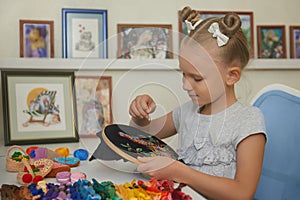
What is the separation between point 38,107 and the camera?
153 cm

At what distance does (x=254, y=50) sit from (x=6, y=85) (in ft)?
3.35

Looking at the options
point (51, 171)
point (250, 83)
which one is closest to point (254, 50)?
point (250, 83)

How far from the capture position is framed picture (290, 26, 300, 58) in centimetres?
175

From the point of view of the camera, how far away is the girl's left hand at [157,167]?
2.51 feet

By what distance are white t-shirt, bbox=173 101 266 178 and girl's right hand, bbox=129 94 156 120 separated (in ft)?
0.44

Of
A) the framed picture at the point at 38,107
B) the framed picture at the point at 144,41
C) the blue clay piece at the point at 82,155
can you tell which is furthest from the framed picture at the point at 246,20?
the blue clay piece at the point at 82,155

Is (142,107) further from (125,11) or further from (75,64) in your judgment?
(125,11)

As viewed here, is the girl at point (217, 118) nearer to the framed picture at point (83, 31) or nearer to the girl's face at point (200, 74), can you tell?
the girl's face at point (200, 74)

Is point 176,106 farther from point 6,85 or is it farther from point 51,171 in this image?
point 6,85

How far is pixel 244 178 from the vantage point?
882 millimetres

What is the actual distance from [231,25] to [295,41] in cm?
92

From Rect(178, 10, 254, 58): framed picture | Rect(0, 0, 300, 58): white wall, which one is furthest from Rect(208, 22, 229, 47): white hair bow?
Rect(178, 10, 254, 58): framed picture

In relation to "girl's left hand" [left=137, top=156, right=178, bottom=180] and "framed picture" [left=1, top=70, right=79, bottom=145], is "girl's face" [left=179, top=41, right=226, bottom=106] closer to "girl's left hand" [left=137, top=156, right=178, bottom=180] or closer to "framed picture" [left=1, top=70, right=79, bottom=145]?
"girl's left hand" [left=137, top=156, right=178, bottom=180]

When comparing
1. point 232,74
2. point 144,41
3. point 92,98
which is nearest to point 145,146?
point 232,74
